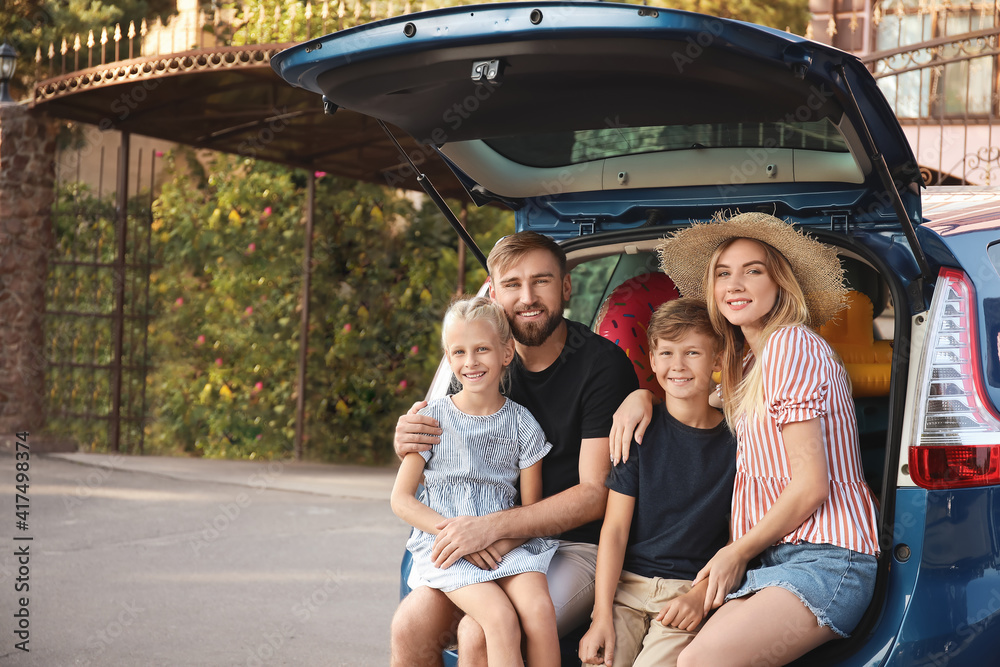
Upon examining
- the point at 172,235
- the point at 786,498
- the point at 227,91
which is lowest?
the point at 786,498

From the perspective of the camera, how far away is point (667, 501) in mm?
2650

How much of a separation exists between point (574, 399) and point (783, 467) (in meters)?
0.70

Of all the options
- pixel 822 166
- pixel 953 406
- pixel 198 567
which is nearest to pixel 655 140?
pixel 822 166

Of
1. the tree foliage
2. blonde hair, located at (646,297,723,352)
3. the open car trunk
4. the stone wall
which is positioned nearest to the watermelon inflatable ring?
the open car trunk

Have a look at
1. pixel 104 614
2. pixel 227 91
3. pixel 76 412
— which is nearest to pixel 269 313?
pixel 76 412

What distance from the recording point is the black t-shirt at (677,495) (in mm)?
2607

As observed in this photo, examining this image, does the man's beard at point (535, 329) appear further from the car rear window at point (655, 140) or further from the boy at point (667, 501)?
the car rear window at point (655, 140)

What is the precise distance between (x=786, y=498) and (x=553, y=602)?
2.29 ft

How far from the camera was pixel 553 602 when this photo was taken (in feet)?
8.71

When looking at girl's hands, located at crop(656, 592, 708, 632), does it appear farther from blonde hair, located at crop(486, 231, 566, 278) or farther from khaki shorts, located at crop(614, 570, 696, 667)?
blonde hair, located at crop(486, 231, 566, 278)

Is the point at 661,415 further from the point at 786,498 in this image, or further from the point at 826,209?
the point at 826,209

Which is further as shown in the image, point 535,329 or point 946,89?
point 946,89

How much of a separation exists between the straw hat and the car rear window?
0.24 metres

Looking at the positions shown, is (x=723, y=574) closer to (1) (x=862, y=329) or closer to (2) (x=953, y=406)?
(2) (x=953, y=406)
